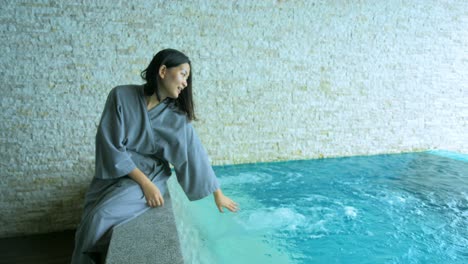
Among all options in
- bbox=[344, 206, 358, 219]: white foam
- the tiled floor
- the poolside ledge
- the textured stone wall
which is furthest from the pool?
the tiled floor

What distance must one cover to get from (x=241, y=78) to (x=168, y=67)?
2224 millimetres

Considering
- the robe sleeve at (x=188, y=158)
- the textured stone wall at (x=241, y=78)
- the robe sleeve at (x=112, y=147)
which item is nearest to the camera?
the robe sleeve at (x=112, y=147)

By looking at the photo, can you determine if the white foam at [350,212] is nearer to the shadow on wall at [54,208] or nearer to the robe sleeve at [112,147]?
the robe sleeve at [112,147]

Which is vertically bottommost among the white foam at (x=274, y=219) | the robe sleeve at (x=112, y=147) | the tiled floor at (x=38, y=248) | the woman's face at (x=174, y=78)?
the tiled floor at (x=38, y=248)

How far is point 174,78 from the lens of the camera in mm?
1456

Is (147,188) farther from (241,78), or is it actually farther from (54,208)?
(241,78)

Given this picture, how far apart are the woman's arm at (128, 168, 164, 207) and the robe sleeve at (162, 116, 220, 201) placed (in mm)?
152

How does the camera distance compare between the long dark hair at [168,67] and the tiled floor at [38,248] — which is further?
the tiled floor at [38,248]

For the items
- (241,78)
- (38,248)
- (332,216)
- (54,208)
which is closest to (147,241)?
(332,216)

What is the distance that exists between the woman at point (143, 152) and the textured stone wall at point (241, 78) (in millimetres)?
1776

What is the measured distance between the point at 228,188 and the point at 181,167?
151cm

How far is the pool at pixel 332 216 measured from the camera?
1.91 meters

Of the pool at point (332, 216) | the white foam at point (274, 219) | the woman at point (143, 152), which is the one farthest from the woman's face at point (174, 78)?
the white foam at point (274, 219)

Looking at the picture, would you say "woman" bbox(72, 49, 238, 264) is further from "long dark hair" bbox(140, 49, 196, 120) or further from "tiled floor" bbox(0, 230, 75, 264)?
"tiled floor" bbox(0, 230, 75, 264)
